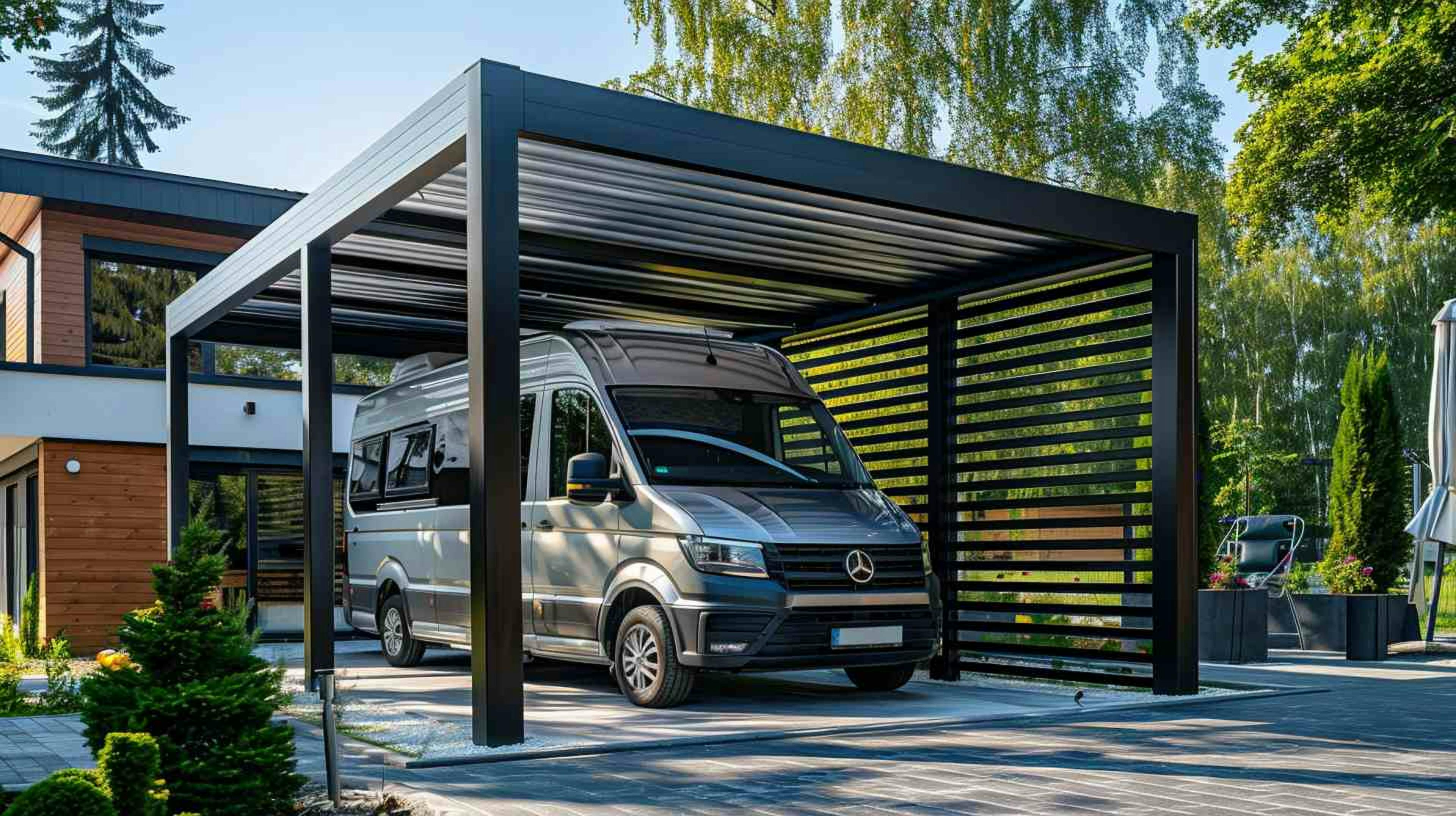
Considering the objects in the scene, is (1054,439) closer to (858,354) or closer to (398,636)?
(858,354)

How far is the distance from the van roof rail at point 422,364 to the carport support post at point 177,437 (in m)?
2.13

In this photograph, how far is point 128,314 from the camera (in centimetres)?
1770

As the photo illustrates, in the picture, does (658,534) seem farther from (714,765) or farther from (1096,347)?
(1096,347)

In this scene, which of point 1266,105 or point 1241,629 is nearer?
point 1241,629

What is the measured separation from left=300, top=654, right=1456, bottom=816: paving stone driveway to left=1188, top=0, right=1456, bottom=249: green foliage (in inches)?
512

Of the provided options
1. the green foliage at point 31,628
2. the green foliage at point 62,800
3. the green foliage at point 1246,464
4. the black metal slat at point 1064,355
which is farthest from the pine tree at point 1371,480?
the green foliage at point 1246,464

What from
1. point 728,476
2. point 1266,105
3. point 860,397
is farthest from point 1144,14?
point 728,476

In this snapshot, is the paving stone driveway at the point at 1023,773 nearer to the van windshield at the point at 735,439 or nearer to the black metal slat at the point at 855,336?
the van windshield at the point at 735,439

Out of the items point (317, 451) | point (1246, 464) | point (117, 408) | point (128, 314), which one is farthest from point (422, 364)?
point (1246, 464)

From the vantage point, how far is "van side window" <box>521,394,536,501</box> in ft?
33.0

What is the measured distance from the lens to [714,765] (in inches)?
254

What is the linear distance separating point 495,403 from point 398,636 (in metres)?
5.76

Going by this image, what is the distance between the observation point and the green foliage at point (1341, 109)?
18719mm

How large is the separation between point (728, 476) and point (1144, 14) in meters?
16.9
